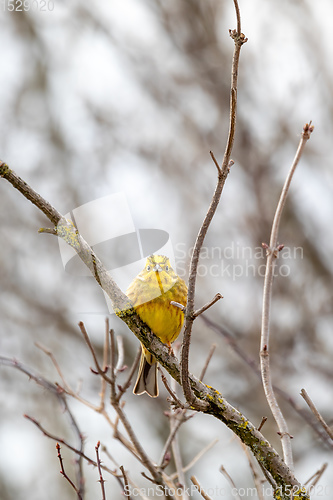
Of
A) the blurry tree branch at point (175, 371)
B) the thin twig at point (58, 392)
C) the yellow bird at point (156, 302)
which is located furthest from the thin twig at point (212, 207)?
the yellow bird at point (156, 302)

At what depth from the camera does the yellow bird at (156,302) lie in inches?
159

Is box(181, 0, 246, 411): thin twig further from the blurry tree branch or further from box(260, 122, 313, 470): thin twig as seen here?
box(260, 122, 313, 470): thin twig

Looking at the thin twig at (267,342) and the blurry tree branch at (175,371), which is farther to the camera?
the thin twig at (267,342)

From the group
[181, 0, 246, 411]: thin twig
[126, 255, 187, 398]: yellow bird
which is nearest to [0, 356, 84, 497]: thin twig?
[126, 255, 187, 398]: yellow bird

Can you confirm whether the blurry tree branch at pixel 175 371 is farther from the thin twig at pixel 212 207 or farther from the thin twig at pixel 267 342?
the thin twig at pixel 212 207

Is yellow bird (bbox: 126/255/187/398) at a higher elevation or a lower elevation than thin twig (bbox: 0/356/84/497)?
higher

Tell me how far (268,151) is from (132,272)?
21.2 feet

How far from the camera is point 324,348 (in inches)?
364

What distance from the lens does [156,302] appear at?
13.5 feet

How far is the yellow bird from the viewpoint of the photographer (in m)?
4.03

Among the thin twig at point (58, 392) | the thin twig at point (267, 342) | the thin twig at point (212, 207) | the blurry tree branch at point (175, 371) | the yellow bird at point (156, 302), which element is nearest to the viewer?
the thin twig at point (212, 207)

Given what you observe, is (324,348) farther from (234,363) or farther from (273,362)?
(234,363)

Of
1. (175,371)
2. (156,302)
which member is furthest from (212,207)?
(156,302)

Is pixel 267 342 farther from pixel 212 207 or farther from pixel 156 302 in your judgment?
pixel 156 302
